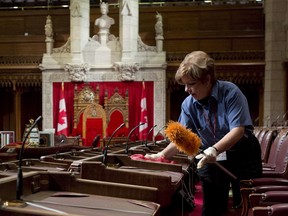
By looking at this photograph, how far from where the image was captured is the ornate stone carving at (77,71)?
11.5 metres

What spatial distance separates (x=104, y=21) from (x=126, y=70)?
157 cm

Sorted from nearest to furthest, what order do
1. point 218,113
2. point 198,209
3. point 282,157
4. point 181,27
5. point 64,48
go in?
point 218,113
point 282,157
point 198,209
point 64,48
point 181,27

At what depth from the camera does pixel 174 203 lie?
407cm

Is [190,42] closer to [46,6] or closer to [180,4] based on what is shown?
[180,4]

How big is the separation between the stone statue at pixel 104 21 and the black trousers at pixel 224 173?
976 centimetres

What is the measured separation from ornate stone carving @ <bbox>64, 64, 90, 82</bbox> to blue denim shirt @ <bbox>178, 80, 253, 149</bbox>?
9.17 metres

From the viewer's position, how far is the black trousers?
8.09ft

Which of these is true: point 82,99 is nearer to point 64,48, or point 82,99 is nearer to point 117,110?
point 117,110

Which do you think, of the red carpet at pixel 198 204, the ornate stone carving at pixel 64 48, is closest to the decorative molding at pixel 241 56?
the ornate stone carving at pixel 64 48

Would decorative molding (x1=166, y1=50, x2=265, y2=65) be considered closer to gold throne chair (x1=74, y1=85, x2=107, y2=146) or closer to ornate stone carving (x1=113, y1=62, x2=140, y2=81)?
ornate stone carving (x1=113, y1=62, x2=140, y2=81)

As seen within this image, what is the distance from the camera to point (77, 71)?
11.5m

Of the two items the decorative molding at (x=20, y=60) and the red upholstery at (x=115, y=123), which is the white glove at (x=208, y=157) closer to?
the red upholstery at (x=115, y=123)

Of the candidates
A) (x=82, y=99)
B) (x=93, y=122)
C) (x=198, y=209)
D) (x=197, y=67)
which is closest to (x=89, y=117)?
(x=93, y=122)

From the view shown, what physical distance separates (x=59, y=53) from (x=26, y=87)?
1610 mm
